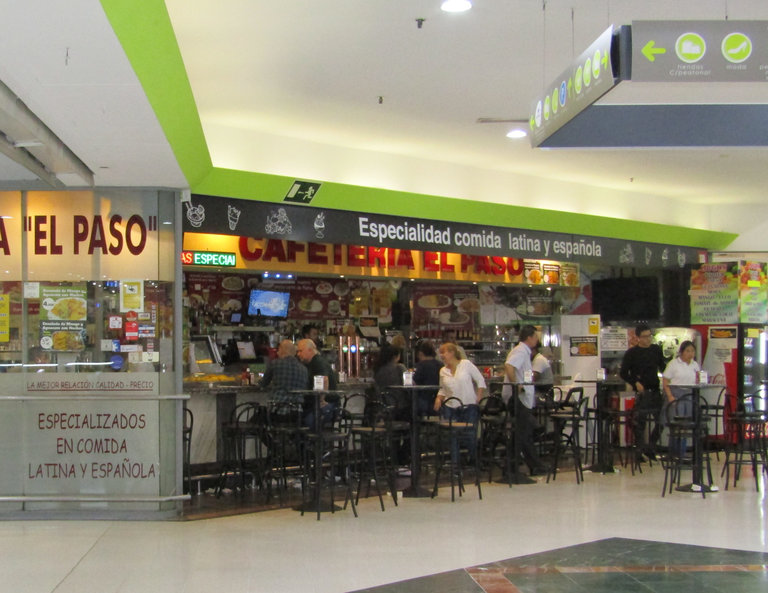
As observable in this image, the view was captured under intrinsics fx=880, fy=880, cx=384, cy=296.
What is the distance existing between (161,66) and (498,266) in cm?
790

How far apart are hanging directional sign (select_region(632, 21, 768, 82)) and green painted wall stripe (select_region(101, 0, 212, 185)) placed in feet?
7.79

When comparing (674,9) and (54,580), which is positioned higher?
(674,9)

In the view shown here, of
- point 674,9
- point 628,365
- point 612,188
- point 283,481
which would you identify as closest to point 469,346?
point 628,365

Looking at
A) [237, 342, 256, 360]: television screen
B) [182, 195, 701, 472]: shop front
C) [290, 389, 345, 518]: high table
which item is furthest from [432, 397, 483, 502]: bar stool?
[237, 342, 256, 360]: television screen

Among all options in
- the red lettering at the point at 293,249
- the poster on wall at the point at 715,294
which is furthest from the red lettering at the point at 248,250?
the poster on wall at the point at 715,294

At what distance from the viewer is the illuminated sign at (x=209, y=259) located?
921 cm

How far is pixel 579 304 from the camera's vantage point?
42.5 ft

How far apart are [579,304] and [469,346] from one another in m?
2.15

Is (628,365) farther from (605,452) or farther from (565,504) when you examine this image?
(565,504)

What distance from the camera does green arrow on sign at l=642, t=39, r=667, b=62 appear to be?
4341mm

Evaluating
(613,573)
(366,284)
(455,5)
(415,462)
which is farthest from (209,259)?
(613,573)

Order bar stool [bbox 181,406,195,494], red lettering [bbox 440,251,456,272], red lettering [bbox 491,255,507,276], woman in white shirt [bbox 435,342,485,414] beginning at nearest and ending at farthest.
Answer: bar stool [bbox 181,406,195,494] → woman in white shirt [bbox 435,342,485,414] → red lettering [bbox 440,251,456,272] → red lettering [bbox 491,255,507,276]

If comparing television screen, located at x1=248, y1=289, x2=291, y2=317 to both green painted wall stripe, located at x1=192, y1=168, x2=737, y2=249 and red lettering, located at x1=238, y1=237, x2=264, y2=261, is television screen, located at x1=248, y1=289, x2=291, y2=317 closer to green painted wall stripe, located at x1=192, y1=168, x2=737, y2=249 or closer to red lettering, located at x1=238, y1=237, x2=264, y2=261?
red lettering, located at x1=238, y1=237, x2=264, y2=261

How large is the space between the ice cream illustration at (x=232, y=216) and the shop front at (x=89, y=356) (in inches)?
36.7
